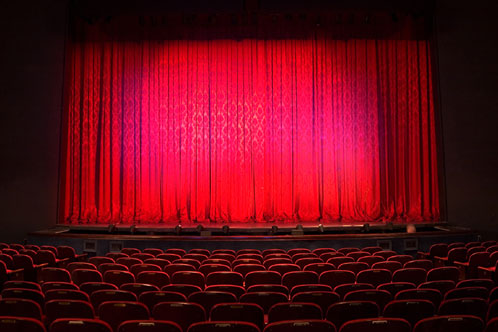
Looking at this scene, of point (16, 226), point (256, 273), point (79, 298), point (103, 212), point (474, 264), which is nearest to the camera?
point (79, 298)

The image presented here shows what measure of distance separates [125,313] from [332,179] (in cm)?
910

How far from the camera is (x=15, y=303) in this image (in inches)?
124

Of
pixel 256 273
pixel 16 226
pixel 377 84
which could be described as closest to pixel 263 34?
pixel 377 84

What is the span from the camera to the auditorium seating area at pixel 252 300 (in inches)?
102

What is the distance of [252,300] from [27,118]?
335 inches

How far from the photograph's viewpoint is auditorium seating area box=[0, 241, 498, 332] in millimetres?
2582

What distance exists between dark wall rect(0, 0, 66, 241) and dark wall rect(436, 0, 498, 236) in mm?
9429

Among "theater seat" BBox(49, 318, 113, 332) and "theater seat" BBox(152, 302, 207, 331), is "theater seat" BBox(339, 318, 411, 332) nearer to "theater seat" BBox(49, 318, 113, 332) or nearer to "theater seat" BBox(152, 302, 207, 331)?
"theater seat" BBox(152, 302, 207, 331)

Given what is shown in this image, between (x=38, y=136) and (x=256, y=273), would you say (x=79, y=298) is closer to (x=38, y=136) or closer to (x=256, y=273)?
(x=256, y=273)

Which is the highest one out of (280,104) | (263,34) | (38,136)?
(263,34)

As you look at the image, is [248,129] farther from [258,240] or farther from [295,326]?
[295,326]

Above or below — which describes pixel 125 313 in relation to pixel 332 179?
below

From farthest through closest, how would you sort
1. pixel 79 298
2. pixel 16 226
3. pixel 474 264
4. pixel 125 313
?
pixel 16 226 → pixel 474 264 → pixel 79 298 → pixel 125 313

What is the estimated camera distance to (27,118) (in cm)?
1007
